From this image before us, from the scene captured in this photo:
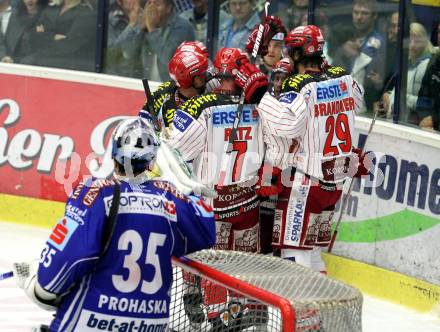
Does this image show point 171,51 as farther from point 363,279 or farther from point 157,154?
point 157,154

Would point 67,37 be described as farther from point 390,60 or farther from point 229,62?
point 229,62

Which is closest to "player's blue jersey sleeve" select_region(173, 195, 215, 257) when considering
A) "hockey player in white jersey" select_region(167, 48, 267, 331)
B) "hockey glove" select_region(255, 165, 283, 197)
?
"hockey player in white jersey" select_region(167, 48, 267, 331)

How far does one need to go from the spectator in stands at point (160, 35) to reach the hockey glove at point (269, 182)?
2907 millimetres

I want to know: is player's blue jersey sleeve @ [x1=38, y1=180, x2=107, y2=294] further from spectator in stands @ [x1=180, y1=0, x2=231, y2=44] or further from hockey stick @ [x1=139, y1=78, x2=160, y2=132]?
spectator in stands @ [x1=180, y1=0, x2=231, y2=44]

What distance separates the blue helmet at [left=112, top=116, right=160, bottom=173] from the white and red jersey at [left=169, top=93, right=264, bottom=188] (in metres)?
2.20

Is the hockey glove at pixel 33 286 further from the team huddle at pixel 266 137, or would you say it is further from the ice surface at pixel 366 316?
the ice surface at pixel 366 316

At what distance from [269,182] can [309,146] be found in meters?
0.28

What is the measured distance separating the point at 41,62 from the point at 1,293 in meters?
2.89

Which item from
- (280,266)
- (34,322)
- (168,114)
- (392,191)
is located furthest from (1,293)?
(280,266)

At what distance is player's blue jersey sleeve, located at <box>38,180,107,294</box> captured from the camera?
389 cm

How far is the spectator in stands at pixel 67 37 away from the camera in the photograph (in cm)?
1001

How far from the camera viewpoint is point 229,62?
657 cm

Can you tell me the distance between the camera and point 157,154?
14.2 ft

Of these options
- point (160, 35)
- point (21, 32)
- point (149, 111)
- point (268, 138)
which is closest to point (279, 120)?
point (268, 138)
